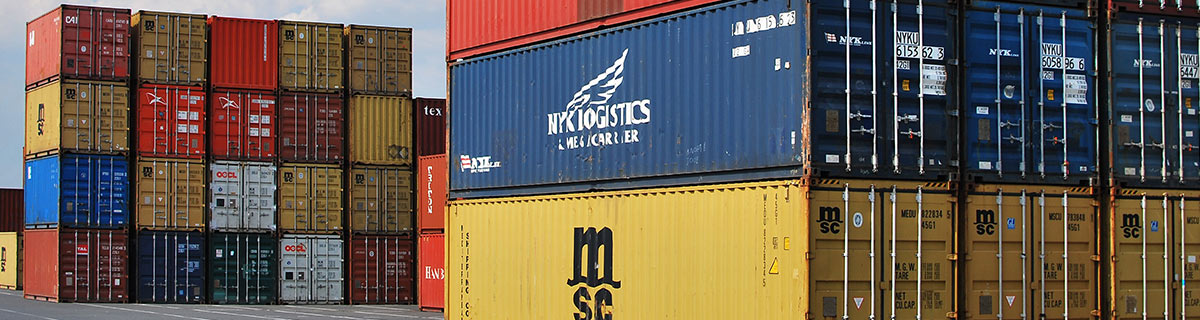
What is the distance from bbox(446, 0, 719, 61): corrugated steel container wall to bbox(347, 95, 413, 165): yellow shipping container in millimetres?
16280

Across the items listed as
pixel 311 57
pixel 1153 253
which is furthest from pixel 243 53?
pixel 1153 253

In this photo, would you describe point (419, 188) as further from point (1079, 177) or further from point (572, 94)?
point (1079, 177)

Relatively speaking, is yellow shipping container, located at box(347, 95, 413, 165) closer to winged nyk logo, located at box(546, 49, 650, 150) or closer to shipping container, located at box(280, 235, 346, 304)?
shipping container, located at box(280, 235, 346, 304)

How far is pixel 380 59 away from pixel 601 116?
2159 cm

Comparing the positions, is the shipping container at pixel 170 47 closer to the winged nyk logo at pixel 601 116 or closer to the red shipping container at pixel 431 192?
the red shipping container at pixel 431 192

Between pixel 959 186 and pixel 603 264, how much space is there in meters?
5.56

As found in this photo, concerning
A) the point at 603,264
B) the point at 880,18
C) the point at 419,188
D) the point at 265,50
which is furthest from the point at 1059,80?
the point at 265,50

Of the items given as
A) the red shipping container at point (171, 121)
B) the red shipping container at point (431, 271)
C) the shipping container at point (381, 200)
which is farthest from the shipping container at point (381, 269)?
the red shipping container at point (171, 121)

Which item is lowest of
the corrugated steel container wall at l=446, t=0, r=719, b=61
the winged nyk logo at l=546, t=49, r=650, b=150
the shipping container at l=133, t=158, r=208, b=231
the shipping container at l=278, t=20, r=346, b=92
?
the shipping container at l=133, t=158, r=208, b=231

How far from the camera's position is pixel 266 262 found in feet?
128

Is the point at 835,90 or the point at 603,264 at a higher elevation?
the point at 835,90

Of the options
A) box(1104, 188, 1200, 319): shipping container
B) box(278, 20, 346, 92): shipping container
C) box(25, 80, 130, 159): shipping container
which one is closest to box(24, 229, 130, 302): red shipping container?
box(25, 80, 130, 159): shipping container

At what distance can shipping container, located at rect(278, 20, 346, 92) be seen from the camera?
38625 millimetres

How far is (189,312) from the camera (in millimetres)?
33656
